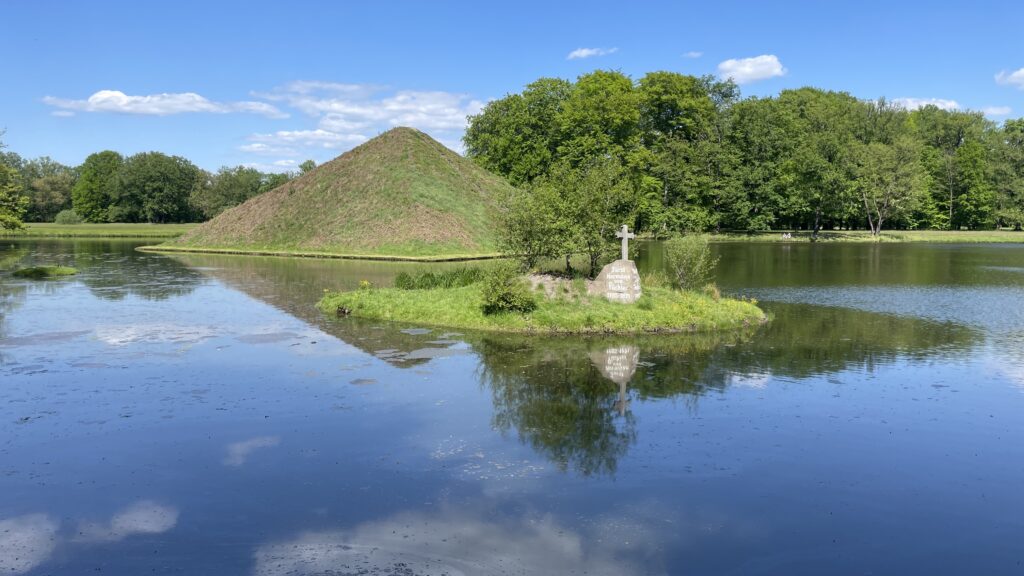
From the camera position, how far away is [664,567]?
9.97 metres

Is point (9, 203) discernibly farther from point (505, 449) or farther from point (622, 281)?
point (505, 449)

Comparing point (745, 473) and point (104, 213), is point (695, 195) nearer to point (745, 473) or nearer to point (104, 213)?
point (745, 473)

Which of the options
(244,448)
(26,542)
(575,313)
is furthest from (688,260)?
(26,542)

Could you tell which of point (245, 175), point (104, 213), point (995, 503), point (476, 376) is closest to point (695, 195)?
point (476, 376)

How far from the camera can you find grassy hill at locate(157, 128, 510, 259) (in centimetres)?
7262

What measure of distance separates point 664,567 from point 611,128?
90.0 m

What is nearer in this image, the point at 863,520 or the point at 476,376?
the point at 863,520

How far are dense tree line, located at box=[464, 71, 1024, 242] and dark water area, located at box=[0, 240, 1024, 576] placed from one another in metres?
65.3

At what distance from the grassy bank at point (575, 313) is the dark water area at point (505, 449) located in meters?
1.33

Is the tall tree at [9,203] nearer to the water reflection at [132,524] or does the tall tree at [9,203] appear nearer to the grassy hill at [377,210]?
the grassy hill at [377,210]

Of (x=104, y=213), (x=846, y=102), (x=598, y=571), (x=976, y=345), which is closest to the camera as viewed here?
(x=598, y=571)

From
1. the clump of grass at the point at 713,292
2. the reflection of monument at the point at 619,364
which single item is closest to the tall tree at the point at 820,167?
the clump of grass at the point at 713,292

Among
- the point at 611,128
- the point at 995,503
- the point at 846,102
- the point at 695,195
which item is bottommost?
the point at 995,503

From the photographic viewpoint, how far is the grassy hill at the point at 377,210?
72625mm
